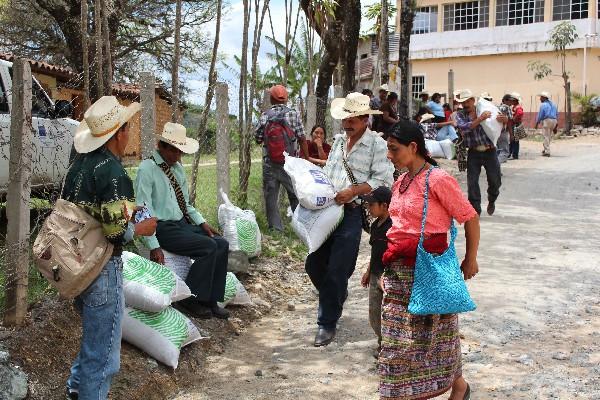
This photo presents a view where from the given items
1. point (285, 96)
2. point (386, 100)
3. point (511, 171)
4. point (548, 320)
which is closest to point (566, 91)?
point (511, 171)

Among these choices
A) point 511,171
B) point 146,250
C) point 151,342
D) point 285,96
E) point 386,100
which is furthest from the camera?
point 511,171

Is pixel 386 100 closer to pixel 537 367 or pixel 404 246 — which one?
pixel 537 367

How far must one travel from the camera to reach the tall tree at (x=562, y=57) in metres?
28.3

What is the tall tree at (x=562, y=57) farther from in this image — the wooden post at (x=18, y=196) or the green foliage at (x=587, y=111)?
the wooden post at (x=18, y=196)

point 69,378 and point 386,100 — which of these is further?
point 386,100

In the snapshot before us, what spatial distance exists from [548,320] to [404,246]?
2576mm

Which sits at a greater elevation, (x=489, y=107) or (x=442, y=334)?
(x=489, y=107)

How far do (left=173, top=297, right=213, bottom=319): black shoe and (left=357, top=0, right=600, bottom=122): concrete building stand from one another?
26.6 metres

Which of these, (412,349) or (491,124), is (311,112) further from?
(412,349)

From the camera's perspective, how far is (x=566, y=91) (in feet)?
93.2

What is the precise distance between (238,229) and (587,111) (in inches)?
1006

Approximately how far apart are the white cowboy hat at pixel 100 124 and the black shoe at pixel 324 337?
245cm

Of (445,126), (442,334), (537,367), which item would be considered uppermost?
(445,126)

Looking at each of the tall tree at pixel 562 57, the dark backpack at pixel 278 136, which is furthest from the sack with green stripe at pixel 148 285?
the tall tree at pixel 562 57
